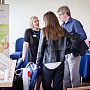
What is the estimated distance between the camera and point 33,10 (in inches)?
226

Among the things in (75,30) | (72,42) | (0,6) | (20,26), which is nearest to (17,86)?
(72,42)

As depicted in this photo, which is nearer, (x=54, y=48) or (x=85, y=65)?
(x=54, y=48)

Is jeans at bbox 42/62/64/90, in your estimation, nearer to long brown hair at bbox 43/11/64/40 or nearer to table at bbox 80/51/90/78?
long brown hair at bbox 43/11/64/40

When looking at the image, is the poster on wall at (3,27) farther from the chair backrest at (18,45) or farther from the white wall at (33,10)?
the white wall at (33,10)

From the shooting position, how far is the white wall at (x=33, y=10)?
5.67 metres

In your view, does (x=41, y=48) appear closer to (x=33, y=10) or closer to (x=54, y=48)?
(x=54, y=48)

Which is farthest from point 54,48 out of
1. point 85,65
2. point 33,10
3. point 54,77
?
point 33,10

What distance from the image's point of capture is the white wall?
223 inches

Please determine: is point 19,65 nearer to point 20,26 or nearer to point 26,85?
point 26,85

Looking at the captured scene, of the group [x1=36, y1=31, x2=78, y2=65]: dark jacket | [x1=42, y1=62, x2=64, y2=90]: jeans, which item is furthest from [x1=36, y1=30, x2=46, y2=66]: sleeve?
[x1=42, y1=62, x2=64, y2=90]: jeans

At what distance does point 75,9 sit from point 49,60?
3308mm

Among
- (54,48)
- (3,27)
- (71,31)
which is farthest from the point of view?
(3,27)

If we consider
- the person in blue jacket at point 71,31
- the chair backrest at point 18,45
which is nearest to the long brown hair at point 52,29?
the person in blue jacket at point 71,31

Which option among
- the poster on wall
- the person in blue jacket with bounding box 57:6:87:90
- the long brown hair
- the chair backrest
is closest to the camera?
the long brown hair
